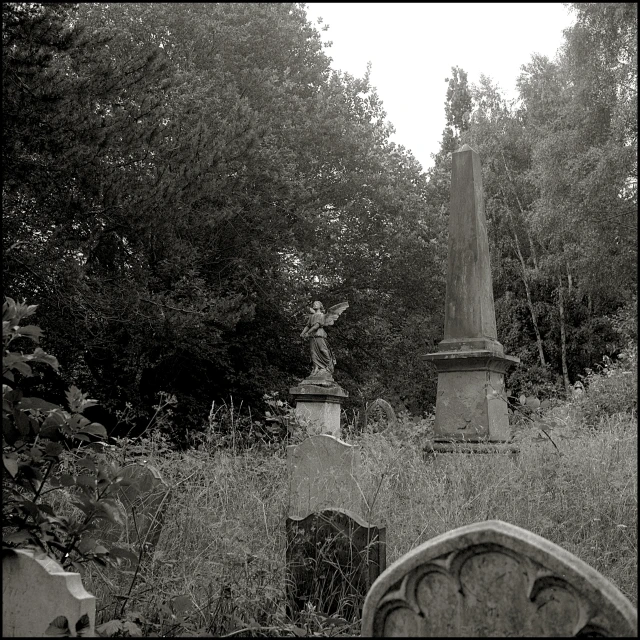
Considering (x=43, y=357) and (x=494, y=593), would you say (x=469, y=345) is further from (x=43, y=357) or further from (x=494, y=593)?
(x=494, y=593)

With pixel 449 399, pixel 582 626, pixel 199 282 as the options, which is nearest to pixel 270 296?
pixel 199 282

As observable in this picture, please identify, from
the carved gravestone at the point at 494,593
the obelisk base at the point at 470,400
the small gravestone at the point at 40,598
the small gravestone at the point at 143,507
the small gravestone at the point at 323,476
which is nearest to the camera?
the carved gravestone at the point at 494,593

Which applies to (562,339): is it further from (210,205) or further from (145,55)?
(145,55)

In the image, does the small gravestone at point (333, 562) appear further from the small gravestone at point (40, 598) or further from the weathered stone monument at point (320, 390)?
the weathered stone monument at point (320, 390)

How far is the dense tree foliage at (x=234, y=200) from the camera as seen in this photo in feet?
24.9

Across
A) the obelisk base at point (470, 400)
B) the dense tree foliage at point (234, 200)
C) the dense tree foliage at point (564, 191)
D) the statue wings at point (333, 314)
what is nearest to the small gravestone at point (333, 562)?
the obelisk base at point (470, 400)

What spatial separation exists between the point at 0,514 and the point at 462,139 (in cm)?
2568

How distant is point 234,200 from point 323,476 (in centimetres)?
831

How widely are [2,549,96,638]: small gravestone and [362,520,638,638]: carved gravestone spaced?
1.04 meters

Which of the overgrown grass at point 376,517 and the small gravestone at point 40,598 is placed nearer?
the small gravestone at point 40,598

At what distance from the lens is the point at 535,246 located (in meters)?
23.2

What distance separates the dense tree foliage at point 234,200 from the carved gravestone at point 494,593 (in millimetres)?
5873

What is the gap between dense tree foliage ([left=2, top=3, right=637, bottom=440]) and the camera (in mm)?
7586

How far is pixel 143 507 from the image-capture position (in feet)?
12.8
